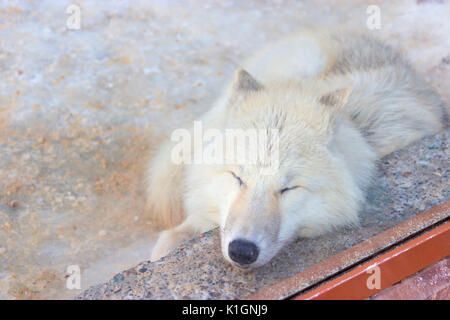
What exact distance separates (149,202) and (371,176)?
Answer: 5.14 ft

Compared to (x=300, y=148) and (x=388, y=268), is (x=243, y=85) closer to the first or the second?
(x=300, y=148)

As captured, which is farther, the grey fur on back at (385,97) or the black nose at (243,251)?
the grey fur on back at (385,97)

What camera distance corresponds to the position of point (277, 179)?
7.45 ft

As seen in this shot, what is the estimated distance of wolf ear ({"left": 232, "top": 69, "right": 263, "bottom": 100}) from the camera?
8.79ft

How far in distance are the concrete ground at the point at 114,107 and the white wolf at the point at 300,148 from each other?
15cm

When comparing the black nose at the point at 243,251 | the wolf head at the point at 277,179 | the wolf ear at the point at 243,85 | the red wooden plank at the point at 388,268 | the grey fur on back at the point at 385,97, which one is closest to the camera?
the red wooden plank at the point at 388,268

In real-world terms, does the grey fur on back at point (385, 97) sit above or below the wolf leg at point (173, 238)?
above

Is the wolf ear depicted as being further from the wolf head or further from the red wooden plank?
the red wooden plank

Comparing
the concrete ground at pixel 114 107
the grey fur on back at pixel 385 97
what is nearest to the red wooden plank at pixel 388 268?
the concrete ground at pixel 114 107

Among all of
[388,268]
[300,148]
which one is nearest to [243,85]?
[300,148]

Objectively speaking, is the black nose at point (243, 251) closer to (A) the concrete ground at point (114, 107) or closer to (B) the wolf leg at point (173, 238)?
(A) the concrete ground at point (114, 107)

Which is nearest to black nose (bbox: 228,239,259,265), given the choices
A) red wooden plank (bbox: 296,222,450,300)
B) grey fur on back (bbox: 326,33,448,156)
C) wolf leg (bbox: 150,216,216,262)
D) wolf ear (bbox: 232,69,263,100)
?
red wooden plank (bbox: 296,222,450,300)

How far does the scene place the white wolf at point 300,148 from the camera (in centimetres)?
226

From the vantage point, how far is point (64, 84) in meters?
4.41
